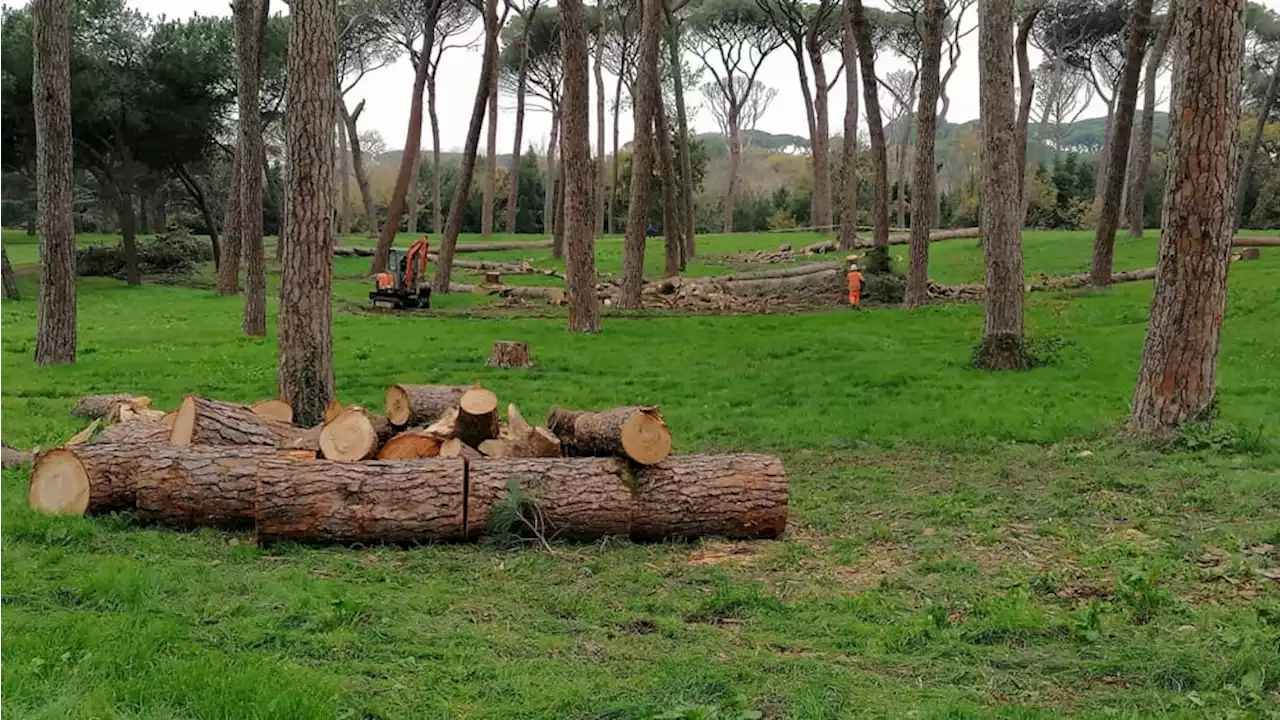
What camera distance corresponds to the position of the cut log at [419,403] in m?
7.59

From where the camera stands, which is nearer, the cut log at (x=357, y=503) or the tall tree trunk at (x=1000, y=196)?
the cut log at (x=357, y=503)

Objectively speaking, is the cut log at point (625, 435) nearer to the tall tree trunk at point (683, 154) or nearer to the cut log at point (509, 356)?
the cut log at point (509, 356)

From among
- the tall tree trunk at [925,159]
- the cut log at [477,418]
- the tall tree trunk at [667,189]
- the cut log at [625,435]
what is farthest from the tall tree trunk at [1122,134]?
the cut log at [477,418]

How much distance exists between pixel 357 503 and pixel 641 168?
15.0 metres

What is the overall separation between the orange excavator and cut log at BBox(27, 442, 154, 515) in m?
14.9

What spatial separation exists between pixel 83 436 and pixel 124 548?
9.45ft

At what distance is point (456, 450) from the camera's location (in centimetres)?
673

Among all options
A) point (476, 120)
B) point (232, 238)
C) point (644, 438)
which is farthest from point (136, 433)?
point (232, 238)

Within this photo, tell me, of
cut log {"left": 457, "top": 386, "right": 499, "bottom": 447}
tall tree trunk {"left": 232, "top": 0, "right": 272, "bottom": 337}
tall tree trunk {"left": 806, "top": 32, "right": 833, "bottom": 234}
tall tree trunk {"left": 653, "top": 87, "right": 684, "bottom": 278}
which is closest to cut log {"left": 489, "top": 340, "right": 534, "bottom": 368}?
tall tree trunk {"left": 232, "top": 0, "right": 272, "bottom": 337}

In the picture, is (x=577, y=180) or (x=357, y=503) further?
(x=577, y=180)

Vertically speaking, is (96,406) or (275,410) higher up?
(275,410)

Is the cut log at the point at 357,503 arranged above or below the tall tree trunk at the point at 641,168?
below

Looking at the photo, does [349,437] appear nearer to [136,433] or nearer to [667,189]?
[136,433]

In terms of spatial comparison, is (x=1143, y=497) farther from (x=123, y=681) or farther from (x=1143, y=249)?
(x=1143, y=249)
